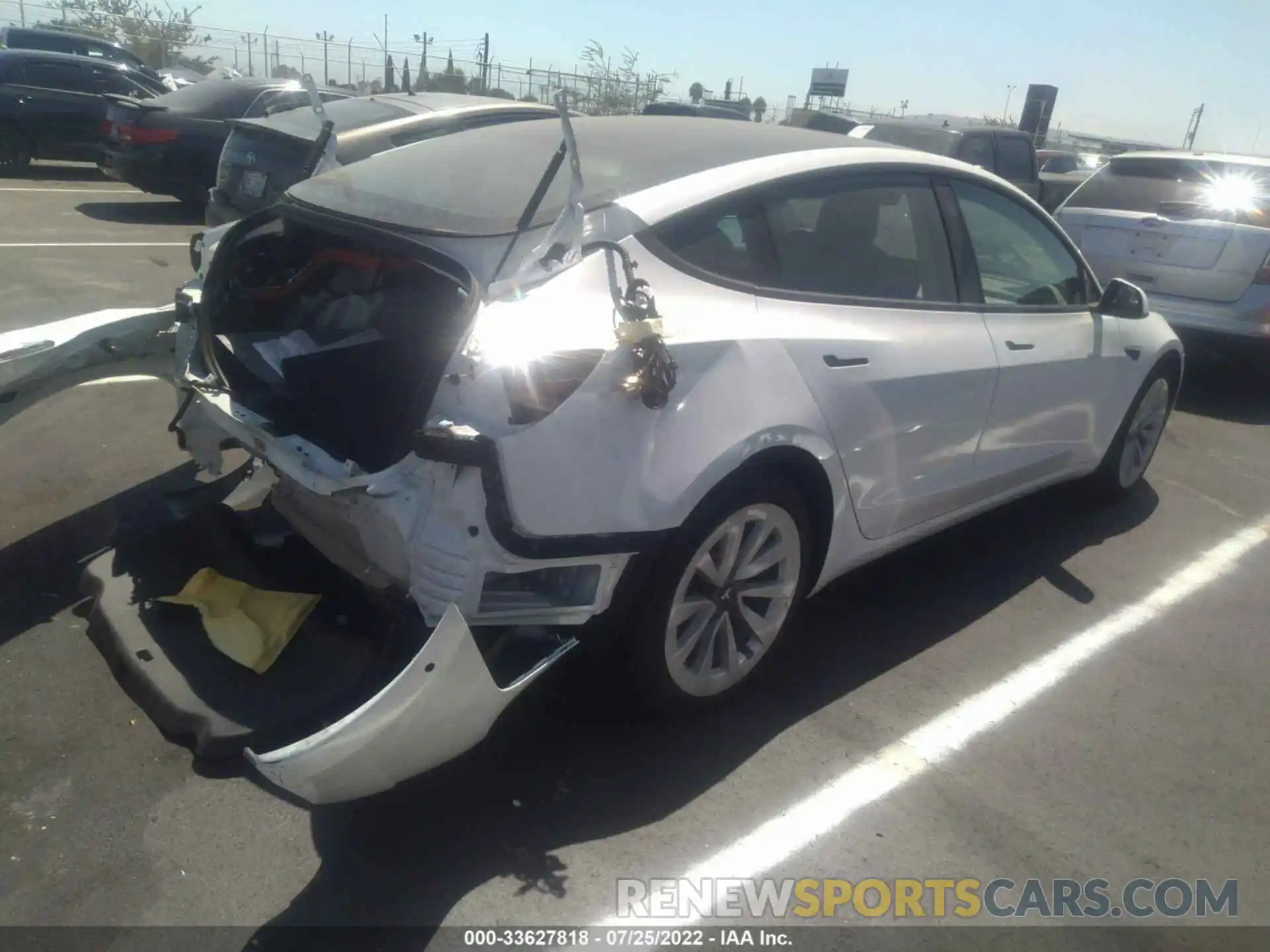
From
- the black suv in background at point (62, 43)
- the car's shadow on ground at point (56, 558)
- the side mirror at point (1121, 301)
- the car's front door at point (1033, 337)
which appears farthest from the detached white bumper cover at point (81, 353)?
the black suv in background at point (62, 43)

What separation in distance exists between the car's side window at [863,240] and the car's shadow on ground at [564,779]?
1.22 meters

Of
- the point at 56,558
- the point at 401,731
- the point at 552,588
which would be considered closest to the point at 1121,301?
the point at 552,588

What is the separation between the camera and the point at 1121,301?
4.64 m

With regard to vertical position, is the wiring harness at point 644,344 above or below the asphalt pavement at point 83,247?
above

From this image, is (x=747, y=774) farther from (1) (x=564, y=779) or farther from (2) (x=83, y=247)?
(2) (x=83, y=247)

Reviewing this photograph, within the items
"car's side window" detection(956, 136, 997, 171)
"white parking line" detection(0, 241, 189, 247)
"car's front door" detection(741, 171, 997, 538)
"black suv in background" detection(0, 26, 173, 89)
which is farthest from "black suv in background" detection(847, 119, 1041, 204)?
"black suv in background" detection(0, 26, 173, 89)

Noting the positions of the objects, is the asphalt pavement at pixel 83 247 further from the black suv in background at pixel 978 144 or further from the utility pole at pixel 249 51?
the utility pole at pixel 249 51

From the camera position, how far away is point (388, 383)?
2947 millimetres

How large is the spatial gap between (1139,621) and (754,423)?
2.24 m

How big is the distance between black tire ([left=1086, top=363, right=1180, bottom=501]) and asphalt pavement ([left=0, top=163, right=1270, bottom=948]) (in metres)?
0.64

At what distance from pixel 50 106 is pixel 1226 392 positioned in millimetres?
14047

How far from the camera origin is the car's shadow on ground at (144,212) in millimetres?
11685

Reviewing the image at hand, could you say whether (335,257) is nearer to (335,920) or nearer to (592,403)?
(592,403)

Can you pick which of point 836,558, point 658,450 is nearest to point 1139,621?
point 836,558
